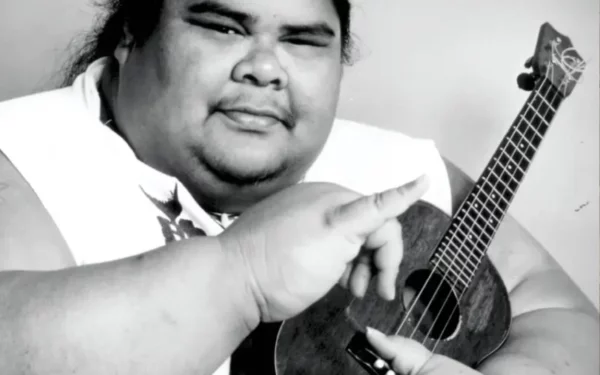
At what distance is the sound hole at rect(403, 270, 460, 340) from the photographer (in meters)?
0.75

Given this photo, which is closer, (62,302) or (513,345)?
(62,302)

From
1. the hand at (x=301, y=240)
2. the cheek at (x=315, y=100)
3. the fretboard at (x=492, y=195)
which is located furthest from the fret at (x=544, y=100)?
the hand at (x=301, y=240)

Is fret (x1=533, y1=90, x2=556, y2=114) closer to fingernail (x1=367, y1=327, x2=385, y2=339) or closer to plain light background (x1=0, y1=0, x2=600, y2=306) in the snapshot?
plain light background (x1=0, y1=0, x2=600, y2=306)

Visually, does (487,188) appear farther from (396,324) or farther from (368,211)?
(368,211)

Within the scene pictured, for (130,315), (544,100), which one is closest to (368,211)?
(130,315)

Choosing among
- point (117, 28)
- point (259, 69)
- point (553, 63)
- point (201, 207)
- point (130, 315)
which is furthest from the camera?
point (553, 63)

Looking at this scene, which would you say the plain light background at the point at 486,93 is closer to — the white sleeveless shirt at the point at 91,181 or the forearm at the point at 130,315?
the white sleeveless shirt at the point at 91,181

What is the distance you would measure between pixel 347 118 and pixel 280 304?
0.71 m

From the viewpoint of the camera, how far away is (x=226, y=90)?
0.71 meters

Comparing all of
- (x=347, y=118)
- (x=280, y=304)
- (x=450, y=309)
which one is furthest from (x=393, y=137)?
(x=280, y=304)

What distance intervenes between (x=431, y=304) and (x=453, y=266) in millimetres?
61

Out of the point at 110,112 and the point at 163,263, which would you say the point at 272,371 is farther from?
the point at 110,112

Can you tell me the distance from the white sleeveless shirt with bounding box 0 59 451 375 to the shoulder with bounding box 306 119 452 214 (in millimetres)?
226

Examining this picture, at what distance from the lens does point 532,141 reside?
3.15 ft
